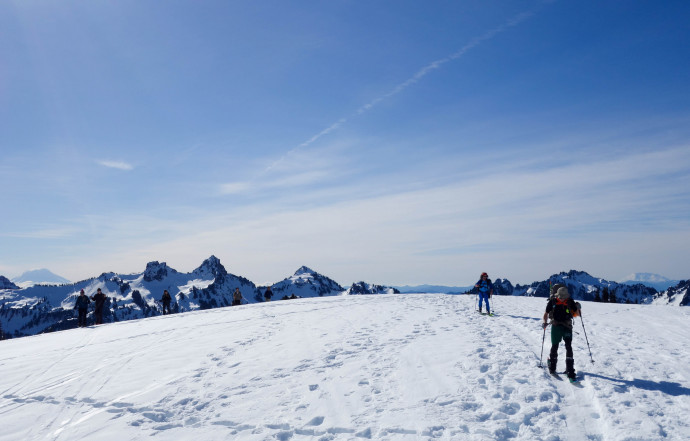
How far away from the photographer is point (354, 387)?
30.5 feet

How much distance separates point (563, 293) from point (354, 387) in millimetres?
6184

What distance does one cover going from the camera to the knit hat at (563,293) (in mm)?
10141

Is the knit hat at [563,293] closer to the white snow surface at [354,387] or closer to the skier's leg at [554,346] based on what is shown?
the skier's leg at [554,346]

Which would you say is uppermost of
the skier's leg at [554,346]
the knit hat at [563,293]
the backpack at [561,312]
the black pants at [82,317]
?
the knit hat at [563,293]

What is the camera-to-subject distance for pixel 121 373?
1148 cm

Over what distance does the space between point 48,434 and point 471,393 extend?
8967mm

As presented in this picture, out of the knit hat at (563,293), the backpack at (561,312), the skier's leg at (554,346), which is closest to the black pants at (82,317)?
the skier's leg at (554,346)

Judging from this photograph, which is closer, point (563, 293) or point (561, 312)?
point (561, 312)

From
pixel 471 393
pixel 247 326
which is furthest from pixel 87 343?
pixel 471 393

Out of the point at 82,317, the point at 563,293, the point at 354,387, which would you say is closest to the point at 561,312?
the point at 563,293

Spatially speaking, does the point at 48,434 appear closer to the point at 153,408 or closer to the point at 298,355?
the point at 153,408

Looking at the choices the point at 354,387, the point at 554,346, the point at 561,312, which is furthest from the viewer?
the point at 561,312

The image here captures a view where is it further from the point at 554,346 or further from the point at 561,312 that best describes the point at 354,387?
the point at 561,312

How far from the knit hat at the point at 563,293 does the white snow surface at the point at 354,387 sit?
6.67ft
